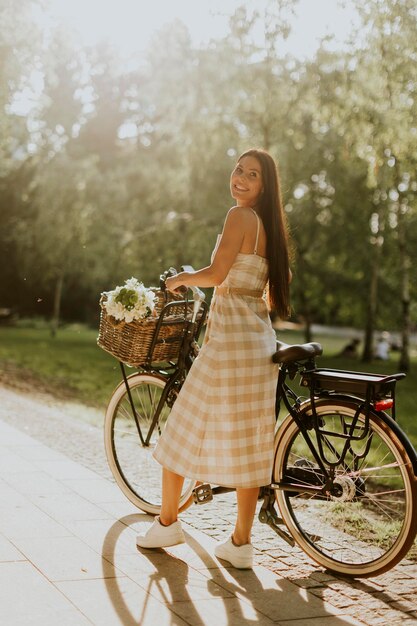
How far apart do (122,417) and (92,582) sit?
161 centimetres

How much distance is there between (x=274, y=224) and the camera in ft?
14.1

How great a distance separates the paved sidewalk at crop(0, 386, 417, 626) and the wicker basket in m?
0.96

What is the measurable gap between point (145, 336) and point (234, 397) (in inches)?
27.9

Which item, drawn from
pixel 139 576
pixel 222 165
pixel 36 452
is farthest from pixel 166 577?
pixel 222 165

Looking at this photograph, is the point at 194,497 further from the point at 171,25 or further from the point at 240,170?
the point at 171,25

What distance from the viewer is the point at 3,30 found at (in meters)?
21.6

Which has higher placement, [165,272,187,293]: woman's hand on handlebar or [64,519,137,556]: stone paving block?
[165,272,187,293]: woman's hand on handlebar

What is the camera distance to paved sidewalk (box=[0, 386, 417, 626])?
3549mm

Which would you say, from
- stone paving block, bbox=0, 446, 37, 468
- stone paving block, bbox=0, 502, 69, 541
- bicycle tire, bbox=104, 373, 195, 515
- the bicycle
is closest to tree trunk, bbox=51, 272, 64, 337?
stone paving block, bbox=0, 446, 37, 468

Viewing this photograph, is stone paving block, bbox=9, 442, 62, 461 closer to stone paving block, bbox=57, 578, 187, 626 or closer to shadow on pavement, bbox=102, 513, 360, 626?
shadow on pavement, bbox=102, 513, 360, 626

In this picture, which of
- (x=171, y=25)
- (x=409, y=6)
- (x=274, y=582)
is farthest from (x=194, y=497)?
(x=171, y=25)

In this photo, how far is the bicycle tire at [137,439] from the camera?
5.12 metres

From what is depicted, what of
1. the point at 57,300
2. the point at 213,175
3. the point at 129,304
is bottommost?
the point at 57,300

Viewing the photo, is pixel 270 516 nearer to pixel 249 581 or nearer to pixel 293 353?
pixel 249 581
